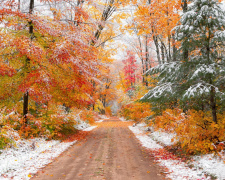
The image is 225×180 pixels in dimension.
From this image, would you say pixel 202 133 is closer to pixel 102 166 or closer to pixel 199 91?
pixel 199 91

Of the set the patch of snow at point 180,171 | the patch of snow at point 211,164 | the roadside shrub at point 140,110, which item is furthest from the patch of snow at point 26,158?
the roadside shrub at point 140,110

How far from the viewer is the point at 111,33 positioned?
21.1 m

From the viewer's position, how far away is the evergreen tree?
6602 mm

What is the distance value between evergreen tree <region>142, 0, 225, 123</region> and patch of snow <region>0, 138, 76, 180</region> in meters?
4.93

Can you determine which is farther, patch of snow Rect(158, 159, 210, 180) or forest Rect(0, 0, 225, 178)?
forest Rect(0, 0, 225, 178)

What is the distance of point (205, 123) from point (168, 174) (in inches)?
93.7

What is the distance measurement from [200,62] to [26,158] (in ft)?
25.2

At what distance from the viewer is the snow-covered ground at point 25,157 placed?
5766 mm

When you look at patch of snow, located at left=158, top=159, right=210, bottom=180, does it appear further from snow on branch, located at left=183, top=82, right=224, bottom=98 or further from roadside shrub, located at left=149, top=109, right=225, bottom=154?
snow on branch, located at left=183, top=82, right=224, bottom=98

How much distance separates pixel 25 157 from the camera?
7219mm

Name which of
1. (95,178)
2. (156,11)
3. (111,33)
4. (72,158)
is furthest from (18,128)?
(111,33)

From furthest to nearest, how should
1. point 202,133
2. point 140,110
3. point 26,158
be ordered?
point 140,110
point 26,158
point 202,133

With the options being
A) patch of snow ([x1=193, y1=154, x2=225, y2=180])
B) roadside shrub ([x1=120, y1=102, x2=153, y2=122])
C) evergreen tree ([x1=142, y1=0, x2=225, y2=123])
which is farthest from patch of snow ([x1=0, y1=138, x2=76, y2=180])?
roadside shrub ([x1=120, y1=102, x2=153, y2=122])

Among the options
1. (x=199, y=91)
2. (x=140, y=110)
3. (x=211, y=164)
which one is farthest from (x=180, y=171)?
(x=140, y=110)
